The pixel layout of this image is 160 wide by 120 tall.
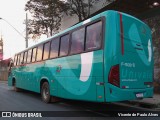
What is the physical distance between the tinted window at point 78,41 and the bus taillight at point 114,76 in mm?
1694

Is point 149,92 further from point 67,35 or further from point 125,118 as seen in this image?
point 67,35

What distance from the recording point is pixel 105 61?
830 centimetres

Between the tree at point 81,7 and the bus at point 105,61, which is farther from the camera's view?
the tree at point 81,7

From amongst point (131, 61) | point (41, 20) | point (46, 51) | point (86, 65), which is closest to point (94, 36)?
point (86, 65)

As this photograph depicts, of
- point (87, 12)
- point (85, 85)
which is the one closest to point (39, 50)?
point (85, 85)

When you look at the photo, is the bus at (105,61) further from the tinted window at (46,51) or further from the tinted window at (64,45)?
the tinted window at (46,51)

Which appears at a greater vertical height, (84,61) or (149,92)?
(84,61)

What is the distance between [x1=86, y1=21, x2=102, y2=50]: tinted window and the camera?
8.80 meters

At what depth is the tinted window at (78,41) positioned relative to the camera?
31.9 ft

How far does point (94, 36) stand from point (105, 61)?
115 centimetres

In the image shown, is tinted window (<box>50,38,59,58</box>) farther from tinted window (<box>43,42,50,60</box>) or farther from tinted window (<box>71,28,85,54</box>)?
tinted window (<box>71,28,85,54</box>)

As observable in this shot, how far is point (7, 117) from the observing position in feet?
30.1

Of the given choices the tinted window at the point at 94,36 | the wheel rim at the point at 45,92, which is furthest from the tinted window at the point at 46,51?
the tinted window at the point at 94,36

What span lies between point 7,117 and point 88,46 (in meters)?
3.49
